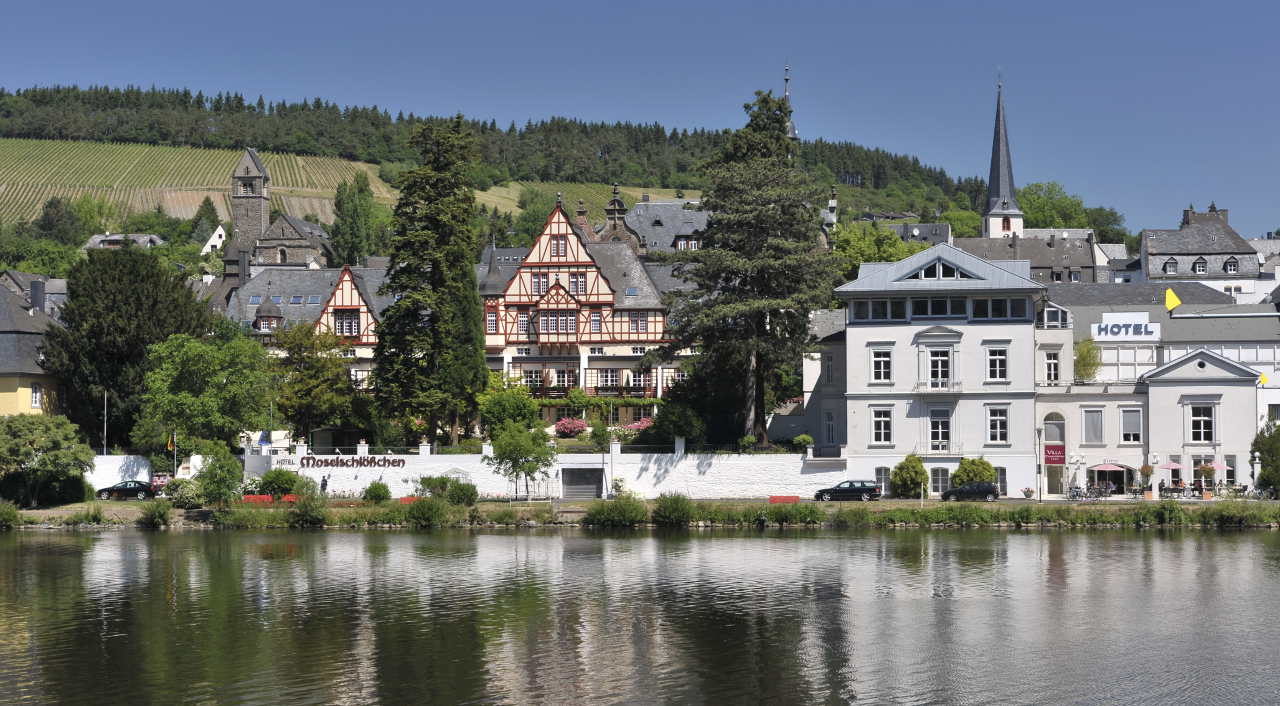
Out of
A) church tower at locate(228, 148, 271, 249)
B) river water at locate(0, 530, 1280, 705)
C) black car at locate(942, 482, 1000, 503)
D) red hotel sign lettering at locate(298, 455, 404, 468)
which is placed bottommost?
river water at locate(0, 530, 1280, 705)

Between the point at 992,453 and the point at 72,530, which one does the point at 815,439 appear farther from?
the point at 72,530

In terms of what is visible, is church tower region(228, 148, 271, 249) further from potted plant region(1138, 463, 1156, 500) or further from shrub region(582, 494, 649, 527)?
potted plant region(1138, 463, 1156, 500)

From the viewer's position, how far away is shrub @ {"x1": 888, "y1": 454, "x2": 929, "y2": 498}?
226ft

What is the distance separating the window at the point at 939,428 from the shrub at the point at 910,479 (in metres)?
1.95

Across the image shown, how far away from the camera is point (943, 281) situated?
71.4 m

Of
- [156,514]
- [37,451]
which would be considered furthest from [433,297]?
[37,451]

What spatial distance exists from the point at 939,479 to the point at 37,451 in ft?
142

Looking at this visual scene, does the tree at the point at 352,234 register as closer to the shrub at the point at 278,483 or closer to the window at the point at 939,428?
the shrub at the point at 278,483

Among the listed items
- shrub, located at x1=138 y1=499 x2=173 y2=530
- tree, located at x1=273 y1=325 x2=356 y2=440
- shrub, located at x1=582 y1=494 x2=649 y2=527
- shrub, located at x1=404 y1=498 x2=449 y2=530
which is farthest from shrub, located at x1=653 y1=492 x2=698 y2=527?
shrub, located at x1=138 y1=499 x2=173 y2=530

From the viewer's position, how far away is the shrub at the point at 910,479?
2717 inches

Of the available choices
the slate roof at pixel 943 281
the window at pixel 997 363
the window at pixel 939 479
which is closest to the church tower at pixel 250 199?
the slate roof at pixel 943 281

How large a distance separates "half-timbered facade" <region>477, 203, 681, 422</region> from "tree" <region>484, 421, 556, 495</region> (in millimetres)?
24561

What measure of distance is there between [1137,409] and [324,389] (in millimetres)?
42809

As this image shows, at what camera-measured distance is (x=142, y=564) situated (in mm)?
54219
